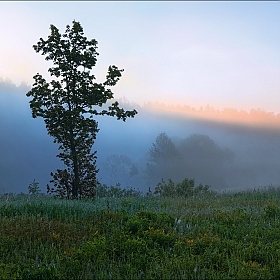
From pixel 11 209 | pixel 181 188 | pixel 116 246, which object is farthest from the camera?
pixel 181 188

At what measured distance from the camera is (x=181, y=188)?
2597 centimetres

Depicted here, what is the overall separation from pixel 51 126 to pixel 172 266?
47.7 ft

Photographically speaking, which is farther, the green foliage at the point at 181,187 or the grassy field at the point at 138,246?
the green foliage at the point at 181,187

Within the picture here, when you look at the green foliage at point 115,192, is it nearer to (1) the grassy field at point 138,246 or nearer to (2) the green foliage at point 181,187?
(2) the green foliage at point 181,187

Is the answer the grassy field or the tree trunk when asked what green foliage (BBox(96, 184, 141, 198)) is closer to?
the tree trunk

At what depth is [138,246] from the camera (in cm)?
715

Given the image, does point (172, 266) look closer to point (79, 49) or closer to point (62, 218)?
point (62, 218)

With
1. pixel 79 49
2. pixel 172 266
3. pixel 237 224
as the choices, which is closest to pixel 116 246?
pixel 172 266

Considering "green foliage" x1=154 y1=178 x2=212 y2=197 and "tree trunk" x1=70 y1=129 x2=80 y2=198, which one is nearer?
"tree trunk" x1=70 y1=129 x2=80 y2=198

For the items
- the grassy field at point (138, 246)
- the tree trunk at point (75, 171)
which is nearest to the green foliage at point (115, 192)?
the tree trunk at point (75, 171)

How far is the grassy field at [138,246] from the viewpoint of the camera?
6.05 meters

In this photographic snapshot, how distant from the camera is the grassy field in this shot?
6055mm

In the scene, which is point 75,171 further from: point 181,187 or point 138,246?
point 138,246

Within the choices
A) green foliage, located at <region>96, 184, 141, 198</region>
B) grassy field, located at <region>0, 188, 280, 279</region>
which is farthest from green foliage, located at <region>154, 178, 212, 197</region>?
grassy field, located at <region>0, 188, 280, 279</region>
